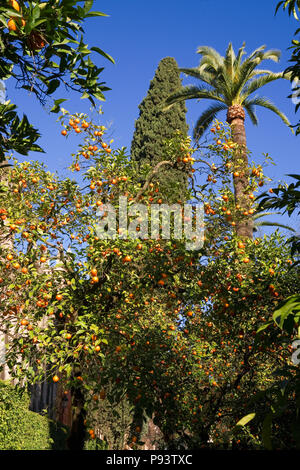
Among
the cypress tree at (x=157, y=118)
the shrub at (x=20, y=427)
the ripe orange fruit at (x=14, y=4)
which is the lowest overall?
the shrub at (x=20, y=427)

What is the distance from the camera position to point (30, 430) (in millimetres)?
8906

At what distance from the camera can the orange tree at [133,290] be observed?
482 centimetres

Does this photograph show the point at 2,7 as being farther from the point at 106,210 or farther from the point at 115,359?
the point at 115,359

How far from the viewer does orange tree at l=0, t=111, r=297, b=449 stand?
4816 mm

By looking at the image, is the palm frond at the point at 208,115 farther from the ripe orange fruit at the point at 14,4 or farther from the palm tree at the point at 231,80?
the ripe orange fruit at the point at 14,4

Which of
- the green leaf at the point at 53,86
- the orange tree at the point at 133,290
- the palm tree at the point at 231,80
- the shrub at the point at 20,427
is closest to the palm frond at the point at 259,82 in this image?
the palm tree at the point at 231,80

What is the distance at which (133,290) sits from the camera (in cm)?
552

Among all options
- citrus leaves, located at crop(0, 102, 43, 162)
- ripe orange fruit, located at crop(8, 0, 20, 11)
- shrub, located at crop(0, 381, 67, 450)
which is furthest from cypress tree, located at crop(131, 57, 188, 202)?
ripe orange fruit, located at crop(8, 0, 20, 11)

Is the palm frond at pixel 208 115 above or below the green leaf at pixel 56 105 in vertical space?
above

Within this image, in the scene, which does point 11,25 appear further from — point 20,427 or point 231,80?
point 231,80

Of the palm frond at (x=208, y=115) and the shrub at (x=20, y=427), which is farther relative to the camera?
the palm frond at (x=208, y=115)

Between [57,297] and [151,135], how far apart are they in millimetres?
14270

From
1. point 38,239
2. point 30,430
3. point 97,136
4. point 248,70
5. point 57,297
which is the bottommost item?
point 30,430
